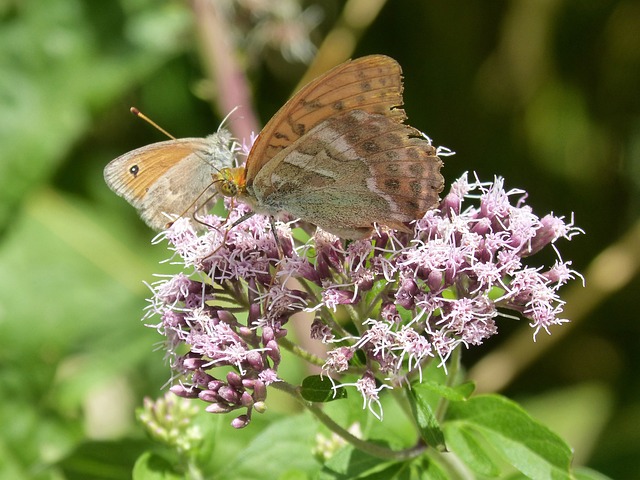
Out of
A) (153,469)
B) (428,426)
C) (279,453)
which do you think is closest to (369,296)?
(428,426)

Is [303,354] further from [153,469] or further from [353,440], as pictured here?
[153,469]

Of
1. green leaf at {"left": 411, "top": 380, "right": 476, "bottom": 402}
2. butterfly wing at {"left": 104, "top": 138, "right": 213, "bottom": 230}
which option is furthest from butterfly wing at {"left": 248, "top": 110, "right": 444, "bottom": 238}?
green leaf at {"left": 411, "top": 380, "right": 476, "bottom": 402}

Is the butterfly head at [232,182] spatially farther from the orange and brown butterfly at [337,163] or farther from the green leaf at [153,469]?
the green leaf at [153,469]

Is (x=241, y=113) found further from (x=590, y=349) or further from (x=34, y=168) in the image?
(x=590, y=349)

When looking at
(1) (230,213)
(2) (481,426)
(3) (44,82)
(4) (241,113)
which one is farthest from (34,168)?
(2) (481,426)

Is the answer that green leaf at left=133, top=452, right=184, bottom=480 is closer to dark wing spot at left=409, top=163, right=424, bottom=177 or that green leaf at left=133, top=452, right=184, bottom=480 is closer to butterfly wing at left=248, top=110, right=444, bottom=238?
butterfly wing at left=248, top=110, right=444, bottom=238

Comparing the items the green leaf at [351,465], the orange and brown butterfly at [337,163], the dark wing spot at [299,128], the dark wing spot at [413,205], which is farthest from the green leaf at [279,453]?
the dark wing spot at [299,128]
